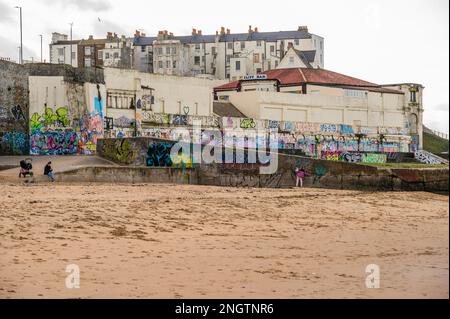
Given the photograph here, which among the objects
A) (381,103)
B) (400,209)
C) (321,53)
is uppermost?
(321,53)

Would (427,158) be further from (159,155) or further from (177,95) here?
(159,155)

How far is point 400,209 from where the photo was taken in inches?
787

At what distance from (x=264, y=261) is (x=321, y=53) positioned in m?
92.4

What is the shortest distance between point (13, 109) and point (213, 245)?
24570 millimetres

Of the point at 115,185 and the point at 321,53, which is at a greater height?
the point at 321,53

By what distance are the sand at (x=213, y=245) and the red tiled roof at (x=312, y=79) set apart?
42324mm

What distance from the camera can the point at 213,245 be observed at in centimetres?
1207

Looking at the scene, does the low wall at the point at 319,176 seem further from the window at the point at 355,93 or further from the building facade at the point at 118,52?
the building facade at the point at 118,52

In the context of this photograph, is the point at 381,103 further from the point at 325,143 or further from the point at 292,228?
the point at 292,228

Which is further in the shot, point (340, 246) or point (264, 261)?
point (340, 246)

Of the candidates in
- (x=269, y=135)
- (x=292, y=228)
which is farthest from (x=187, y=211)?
(x=269, y=135)

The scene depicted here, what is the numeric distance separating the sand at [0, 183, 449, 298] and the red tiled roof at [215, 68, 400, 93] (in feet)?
139

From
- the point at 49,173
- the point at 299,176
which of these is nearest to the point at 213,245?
the point at 49,173

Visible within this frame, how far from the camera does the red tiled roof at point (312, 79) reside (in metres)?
63.4
